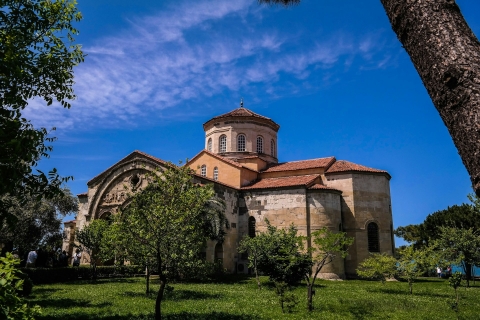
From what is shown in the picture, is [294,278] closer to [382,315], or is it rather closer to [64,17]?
[382,315]

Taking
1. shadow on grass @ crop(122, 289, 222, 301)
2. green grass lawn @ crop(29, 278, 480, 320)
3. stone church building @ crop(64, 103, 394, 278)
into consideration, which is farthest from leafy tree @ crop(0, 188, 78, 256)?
shadow on grass @ crop(122, 289, 222, 301)

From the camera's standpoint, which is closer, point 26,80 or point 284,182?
point 26,80

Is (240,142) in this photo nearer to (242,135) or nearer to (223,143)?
(242,135)

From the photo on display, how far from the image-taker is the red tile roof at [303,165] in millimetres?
26406

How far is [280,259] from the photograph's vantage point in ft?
50.6

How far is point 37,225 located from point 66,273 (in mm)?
7835

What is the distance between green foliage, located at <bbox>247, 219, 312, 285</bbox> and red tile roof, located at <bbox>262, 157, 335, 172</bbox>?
9.55 m

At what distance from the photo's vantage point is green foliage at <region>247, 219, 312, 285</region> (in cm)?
1553

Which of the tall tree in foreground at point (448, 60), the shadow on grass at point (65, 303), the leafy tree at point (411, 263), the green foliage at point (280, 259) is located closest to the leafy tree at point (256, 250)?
the green foliage at point (280, 259)

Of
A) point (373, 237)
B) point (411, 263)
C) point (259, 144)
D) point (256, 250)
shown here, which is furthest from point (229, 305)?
point (259, 144)

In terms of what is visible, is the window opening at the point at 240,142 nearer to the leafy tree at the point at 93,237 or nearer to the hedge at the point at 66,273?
the hedge at the point at 66,273

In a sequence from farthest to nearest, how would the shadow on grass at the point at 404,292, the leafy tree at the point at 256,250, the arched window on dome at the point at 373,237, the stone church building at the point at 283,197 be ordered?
the arched window on dome at the point at 373,237 → the stone church building at the point at 283,197 → the leafy tree at the point at 256,250 → the shadow on grass at the point at 404,292

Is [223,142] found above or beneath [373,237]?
above

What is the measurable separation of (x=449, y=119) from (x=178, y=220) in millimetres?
7734
